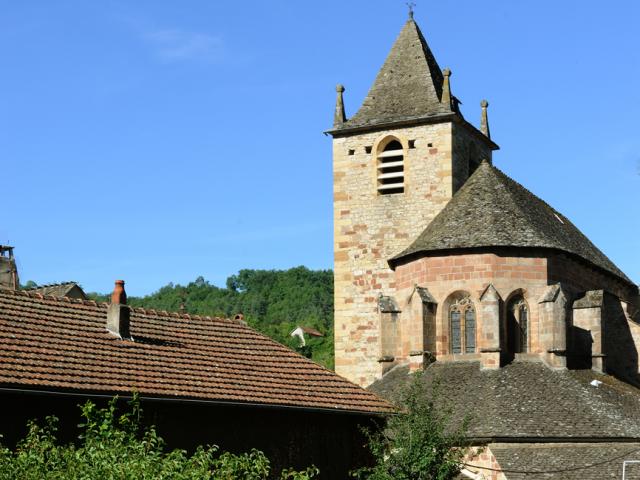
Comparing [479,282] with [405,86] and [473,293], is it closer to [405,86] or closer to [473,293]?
[473,293]

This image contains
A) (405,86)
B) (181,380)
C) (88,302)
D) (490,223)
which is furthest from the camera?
(405,86)

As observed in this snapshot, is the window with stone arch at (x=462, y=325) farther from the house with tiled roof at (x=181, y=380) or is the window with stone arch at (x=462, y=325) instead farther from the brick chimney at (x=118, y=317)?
the brick chimney at (x=118, y=317)

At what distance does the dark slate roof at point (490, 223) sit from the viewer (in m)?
34.8

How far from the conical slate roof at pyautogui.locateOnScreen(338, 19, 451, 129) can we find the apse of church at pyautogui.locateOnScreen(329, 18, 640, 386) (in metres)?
0.05

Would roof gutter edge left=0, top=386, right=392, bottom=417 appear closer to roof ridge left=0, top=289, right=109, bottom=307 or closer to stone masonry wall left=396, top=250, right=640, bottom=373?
roof ridge left=0, top=289, right=109, bottom=307

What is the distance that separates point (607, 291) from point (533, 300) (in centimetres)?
551

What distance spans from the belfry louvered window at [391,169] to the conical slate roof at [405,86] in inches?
40.0

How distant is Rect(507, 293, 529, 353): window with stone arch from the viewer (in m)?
34.8

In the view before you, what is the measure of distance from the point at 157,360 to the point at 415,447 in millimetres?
5854

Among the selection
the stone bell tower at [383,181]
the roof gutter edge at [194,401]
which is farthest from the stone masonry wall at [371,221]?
the roof gutter edge at [194,401]

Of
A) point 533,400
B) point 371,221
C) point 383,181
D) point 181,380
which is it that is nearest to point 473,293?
point 533,400

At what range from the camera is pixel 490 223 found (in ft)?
115

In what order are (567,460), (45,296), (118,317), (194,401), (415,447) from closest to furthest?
(194,401) → (45,296) → (118,317) → (415,447) → (567,460)

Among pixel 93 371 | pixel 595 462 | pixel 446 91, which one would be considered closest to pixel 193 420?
pixel 93 371
